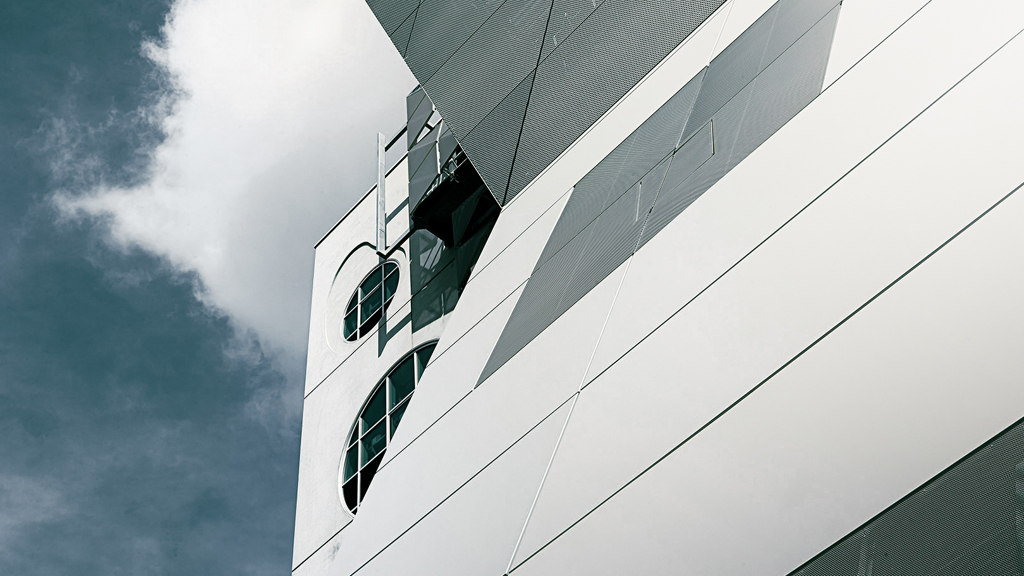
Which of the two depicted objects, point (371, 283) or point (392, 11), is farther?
point (371, 283)

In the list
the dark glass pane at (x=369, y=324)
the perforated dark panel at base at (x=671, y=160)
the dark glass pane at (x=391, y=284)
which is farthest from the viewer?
the dark glass pane at (x=369, y=324)

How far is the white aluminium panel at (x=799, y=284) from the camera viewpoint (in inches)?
204

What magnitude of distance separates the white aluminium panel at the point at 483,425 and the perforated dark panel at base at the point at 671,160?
316 mm

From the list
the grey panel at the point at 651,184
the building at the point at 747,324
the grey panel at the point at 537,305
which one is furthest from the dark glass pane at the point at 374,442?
the grey panel at the point at 651,184

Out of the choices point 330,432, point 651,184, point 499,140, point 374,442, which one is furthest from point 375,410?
point 651,184

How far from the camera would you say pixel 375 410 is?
17.7 m

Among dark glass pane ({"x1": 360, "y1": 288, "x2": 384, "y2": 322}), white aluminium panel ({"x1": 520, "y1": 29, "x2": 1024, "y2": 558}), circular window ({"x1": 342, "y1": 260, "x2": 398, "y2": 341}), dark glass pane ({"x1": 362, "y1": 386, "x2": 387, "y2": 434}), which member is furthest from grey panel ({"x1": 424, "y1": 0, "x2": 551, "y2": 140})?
white aluminium panel ({"x1": 520, "y1": 29, "x2": 1024, "y2": 558})

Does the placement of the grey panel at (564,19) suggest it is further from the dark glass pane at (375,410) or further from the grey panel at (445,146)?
the dark glass pane at (375,410)

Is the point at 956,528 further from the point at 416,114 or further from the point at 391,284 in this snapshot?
the point at 416,114

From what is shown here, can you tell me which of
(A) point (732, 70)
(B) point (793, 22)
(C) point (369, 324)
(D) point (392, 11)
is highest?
(D) point (392, 11)

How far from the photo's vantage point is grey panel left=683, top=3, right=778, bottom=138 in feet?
30.3

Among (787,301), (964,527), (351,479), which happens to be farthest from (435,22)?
(964,527)

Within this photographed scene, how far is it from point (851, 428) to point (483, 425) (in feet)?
13.6

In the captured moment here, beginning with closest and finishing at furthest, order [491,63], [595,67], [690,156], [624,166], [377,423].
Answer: [690,156]
[624,166]
[595,67]
[491,63]
[377,423]
